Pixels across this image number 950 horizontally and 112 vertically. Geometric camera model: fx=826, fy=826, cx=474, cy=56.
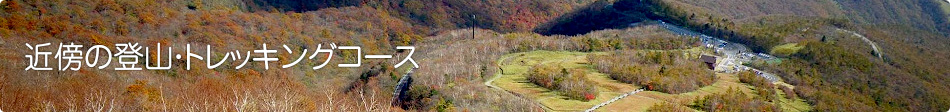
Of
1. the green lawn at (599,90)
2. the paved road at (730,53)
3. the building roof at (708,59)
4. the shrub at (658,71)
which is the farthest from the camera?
the paved road at (730,53)

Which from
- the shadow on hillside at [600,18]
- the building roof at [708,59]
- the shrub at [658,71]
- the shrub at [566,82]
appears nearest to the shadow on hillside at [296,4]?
the shadow on hillside at [600,18]

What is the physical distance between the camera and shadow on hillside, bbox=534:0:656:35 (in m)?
81.0

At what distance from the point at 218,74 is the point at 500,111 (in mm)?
19181

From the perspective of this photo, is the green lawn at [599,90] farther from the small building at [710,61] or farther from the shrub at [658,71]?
the small building at [710,61]

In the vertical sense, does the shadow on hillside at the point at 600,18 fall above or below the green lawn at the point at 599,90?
above

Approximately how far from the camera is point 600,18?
286 ft

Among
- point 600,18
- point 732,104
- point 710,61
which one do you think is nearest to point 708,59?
point 710,61

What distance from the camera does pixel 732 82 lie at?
4031cm

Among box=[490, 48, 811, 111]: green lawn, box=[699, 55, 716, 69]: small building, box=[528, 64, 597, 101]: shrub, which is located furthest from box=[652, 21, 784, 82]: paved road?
box=[528, 64, 597, 101]: shrub

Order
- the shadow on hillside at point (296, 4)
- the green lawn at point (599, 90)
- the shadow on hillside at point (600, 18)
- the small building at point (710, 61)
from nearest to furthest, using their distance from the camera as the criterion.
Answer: the green lawn at point (599, 90) → the small building at point (710, 61) → the shadow on hillside at point (296, 4) → the shadow on hillside at point (600, 18)

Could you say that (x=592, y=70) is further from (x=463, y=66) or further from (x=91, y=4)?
(x=91, y=4)

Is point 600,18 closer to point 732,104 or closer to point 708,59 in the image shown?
point 708,59

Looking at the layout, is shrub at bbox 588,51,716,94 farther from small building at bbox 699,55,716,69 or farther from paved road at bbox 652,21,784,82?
paved road at bbox 652,21,784,82

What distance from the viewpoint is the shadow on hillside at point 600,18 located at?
8100 centimetres
